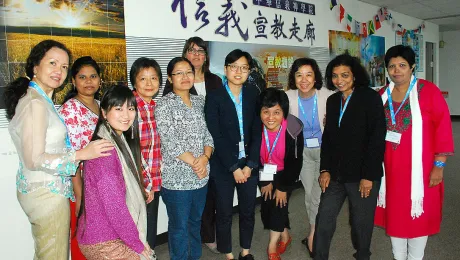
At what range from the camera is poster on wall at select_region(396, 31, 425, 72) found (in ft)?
25.7

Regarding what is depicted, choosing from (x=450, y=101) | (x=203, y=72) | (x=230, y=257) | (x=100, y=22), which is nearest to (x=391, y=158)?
(x=230, y=257)

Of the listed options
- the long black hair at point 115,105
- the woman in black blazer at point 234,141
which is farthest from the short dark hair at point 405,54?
the long black hair at point 115,105

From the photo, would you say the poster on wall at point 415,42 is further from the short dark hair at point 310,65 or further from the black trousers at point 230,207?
the black trousers at point 230,207

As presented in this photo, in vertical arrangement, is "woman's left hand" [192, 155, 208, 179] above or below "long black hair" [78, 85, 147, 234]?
below

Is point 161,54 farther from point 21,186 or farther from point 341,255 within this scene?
point 341,255

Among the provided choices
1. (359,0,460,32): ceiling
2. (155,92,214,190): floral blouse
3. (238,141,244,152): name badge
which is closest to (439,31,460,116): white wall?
(359,0,460,32): ceiling

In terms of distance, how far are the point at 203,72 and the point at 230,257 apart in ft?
4.95

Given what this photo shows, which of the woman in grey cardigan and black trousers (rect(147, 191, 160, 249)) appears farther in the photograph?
the woman in grey cardigan

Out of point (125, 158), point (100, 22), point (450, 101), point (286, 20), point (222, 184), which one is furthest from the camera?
point (450, 101)

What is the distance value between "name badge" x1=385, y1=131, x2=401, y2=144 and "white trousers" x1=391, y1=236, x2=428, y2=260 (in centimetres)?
68

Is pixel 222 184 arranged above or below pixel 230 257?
above

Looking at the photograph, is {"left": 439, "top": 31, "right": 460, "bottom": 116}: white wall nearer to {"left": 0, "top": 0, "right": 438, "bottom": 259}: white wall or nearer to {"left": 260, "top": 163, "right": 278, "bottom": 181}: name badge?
{"left": 0, "top": 0, "right": 438, "bottom": 259}: white wall

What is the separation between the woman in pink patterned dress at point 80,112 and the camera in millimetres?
2084

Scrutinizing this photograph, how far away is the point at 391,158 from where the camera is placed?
2.33m
